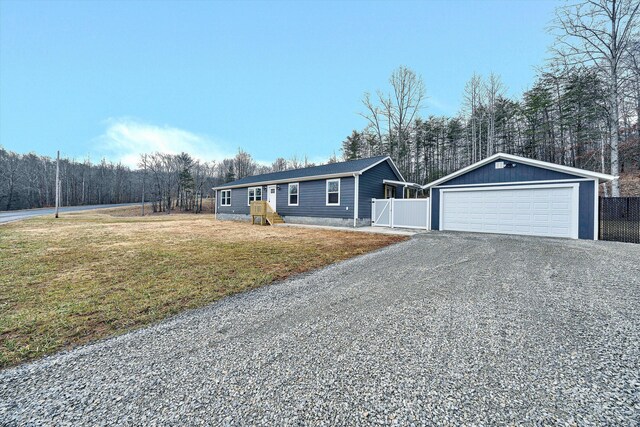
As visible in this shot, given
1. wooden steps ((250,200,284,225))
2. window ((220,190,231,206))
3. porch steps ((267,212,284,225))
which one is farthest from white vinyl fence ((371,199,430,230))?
window ((220,190,231,206))

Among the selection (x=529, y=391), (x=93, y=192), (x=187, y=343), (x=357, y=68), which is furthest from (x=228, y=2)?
(x=93, y=192)

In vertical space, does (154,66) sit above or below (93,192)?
above

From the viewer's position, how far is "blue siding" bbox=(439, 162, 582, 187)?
30.3 feet

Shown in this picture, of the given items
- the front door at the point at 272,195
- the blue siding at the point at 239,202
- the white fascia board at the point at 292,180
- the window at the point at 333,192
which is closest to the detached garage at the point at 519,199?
the white fascia board at the point at 292,180

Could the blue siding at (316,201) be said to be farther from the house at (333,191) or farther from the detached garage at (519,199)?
the detached garage at (519,199)

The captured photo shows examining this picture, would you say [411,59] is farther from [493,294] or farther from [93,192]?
[93,192]

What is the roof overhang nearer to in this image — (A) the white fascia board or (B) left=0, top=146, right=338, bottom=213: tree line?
(A) the white fascia board

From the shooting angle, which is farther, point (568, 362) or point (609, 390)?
point (568, 362)

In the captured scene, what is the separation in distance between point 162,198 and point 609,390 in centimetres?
4149

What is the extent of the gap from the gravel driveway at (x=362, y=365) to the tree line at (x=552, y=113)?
14410mm

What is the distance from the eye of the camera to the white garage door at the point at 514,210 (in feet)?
29.2

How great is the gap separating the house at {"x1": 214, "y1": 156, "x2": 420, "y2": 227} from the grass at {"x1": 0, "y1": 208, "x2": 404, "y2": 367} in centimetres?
598

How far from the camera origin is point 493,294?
3586 mm

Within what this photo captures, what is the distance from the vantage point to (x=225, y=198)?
21.6 metres
